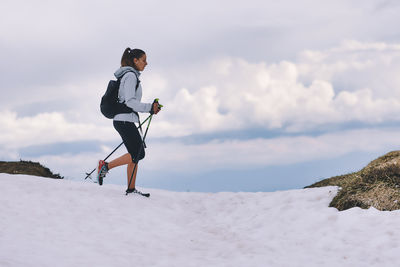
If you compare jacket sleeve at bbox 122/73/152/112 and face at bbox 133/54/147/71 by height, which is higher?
face at bbox 133/54/147/71

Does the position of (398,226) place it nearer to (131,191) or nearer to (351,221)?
(351,221)

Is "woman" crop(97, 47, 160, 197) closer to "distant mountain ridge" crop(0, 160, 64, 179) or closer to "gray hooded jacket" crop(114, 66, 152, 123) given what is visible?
"gray hooded jacket" crop(114, 66, 152, 123)

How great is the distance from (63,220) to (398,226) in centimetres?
690

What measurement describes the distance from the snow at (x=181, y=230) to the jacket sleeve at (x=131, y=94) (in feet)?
8.03

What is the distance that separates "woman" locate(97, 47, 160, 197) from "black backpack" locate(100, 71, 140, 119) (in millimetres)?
105

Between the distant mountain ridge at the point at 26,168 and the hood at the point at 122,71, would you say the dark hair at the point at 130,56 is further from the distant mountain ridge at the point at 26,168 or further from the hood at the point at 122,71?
the distant mountain ridge at the point at 26,168

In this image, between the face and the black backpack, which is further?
the face

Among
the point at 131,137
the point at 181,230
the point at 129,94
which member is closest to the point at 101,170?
the point at 131,137

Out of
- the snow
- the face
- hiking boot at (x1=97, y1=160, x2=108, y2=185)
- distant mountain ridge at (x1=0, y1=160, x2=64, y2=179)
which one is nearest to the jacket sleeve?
the face

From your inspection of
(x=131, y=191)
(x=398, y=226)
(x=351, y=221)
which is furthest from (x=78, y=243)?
(x=398, y=226)

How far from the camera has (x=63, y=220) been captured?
9398mm

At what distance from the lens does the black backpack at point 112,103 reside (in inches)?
436

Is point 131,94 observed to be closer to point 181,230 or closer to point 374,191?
point 181,230

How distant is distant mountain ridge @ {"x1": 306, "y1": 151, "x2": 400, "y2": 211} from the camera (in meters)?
9.51
